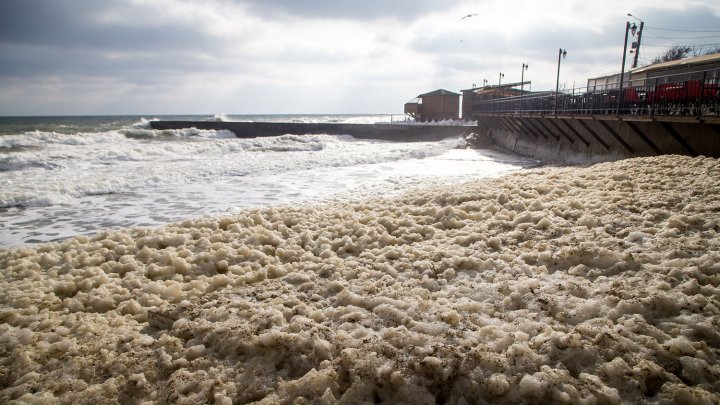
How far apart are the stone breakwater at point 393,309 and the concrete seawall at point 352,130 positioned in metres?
31.6

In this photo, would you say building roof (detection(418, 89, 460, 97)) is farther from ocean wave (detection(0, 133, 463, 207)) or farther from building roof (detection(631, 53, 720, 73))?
building roof (detection(631, 53, 720, 73))

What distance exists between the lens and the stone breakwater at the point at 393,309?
3047 millimetres

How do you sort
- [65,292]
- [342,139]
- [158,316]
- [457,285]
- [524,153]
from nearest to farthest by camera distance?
[158,316] < [457,285] < [65,292] < [524,153] < [342,139]

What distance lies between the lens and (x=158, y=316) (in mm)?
4082

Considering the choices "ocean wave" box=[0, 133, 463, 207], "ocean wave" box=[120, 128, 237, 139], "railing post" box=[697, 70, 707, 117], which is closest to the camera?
"railing post" box=[697, 70, 707, 117]

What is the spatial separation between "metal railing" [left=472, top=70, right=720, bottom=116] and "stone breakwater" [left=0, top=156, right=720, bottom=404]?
16.2ft

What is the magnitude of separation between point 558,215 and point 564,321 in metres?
2.77

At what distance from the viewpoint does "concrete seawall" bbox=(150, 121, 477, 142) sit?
3758cm

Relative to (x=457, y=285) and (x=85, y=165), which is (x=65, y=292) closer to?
(x=457, y=285)

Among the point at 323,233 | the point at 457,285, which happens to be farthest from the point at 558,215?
the point at 323,233

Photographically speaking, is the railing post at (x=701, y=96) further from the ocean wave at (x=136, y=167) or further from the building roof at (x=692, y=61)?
the ocean wave at (x=136, y=167)

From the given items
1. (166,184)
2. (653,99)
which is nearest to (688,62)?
(653,99)

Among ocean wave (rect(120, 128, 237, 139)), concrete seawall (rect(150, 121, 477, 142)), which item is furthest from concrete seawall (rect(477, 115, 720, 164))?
ocean wave (rect(120, 128, 237, 139))

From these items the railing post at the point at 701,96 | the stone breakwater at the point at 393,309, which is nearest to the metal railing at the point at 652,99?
the railing post at the point at 701,96
